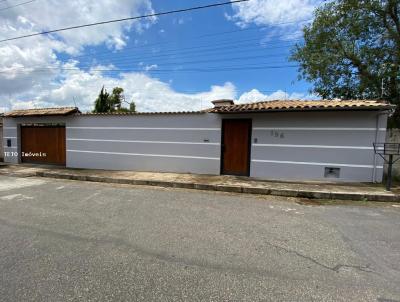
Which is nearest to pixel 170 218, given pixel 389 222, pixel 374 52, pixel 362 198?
pixel 389 222

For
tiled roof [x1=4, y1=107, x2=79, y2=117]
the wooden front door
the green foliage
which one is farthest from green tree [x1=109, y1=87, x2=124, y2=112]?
the wooden front door

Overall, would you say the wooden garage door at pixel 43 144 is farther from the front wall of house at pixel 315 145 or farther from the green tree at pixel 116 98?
the green tree at pixel 116 98

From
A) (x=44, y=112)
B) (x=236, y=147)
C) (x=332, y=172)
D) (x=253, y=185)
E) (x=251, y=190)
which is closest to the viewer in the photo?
(x=251, y=190)

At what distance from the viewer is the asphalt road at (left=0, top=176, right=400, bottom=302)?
2447 millimetres

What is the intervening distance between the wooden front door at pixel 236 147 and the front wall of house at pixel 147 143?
28 cm

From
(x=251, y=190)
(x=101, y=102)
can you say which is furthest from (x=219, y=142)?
(x=101, y=102)

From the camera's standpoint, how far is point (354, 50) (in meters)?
13.0

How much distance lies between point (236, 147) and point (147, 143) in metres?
3.84

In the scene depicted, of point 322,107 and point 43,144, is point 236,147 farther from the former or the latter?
point 43,144

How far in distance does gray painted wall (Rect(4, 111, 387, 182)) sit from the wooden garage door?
0.52m

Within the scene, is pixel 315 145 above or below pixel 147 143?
Answer: above

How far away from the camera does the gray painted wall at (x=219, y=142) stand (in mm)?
7832

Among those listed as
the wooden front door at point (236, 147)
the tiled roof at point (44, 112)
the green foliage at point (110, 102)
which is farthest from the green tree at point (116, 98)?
the wooden front door at point (236, 147)

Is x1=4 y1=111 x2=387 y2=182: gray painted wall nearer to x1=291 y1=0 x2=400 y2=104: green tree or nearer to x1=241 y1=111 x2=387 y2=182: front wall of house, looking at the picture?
x1=241 y1=111 x2=387 y2=182: front wall of house
